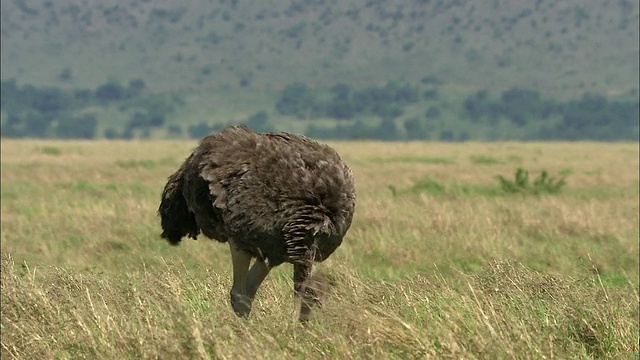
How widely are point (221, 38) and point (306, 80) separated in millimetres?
17312

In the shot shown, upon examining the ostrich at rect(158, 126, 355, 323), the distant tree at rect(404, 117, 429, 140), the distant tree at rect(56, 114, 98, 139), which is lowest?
the distant tree at rect(56, 114, 98, 139)

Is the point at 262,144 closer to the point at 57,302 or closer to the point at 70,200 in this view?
the point at 57,302

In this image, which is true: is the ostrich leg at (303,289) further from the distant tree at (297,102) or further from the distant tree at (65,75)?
the distant tree at (65,75)

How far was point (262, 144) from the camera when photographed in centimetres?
657

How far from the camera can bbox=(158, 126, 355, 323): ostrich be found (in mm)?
6238

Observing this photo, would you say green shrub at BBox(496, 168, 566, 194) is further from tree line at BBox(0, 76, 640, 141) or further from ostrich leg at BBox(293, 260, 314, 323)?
tree line at BBox(0, 76, 640, 141)

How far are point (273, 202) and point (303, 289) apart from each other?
49 centimetres

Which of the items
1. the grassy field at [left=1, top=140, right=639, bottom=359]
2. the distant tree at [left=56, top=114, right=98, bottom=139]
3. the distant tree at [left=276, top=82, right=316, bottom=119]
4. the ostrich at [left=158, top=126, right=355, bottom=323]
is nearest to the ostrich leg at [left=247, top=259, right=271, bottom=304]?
the ostrich at [left=158, top=126, right=355, bottom=323]

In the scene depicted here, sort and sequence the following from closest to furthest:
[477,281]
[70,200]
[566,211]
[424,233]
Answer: [477,281] → [424,233] → [566,211] → [70,200]

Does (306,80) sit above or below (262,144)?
below

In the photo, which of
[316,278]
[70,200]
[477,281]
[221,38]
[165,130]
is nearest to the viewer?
[316,278]

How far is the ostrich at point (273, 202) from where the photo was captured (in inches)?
246

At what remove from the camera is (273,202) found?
20.6ft

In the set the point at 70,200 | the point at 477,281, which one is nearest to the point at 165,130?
the point at 70,200
